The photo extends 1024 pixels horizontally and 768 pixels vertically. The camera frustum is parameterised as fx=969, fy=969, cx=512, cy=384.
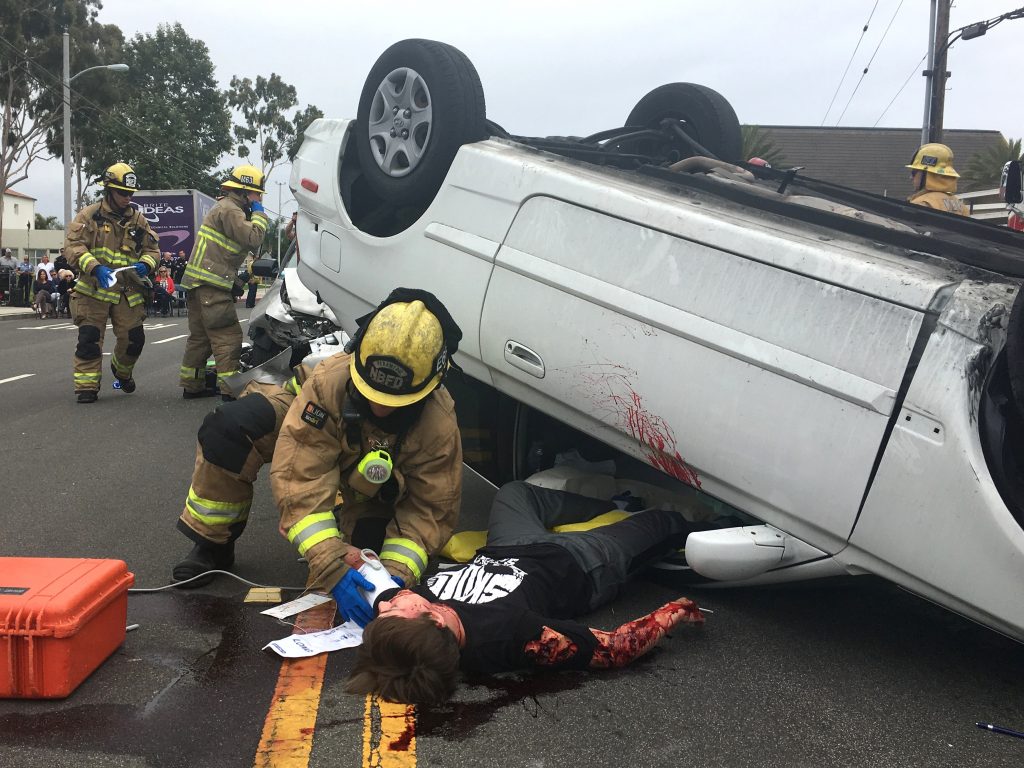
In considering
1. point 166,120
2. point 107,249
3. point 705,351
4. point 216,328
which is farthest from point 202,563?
point 166,120

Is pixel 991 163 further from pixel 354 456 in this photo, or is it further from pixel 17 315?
pixel 354 456

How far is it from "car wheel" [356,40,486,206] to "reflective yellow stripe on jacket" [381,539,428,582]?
5.49ft

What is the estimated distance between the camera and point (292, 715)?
2.64m

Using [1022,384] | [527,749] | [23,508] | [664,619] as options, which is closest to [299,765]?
[527,749]

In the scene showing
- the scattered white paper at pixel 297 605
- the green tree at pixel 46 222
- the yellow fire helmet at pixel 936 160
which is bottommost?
the green tree at pixel 46 222

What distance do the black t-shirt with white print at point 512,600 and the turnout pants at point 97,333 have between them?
5786 mm

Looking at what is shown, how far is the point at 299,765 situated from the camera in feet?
7.79

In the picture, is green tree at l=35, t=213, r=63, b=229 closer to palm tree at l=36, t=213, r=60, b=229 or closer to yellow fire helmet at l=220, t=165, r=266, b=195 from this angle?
palm tree at l=36, t=213, r=60, b=229

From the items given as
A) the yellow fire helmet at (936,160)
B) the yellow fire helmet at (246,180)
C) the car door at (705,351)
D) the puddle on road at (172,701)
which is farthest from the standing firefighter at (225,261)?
the yellow fire helmet at (936,160)

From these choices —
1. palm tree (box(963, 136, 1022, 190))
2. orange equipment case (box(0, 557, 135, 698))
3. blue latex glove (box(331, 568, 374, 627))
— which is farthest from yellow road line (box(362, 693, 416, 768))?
palm tree (box(963, 136, 1022, 190))

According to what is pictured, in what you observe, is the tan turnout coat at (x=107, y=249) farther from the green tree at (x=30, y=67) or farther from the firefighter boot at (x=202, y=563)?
the green tree at (x=30, y=67)

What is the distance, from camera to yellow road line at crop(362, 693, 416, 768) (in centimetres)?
241

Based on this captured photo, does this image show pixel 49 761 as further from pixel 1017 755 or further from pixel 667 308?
pixel 1017 755

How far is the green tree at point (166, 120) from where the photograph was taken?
40000 mm
